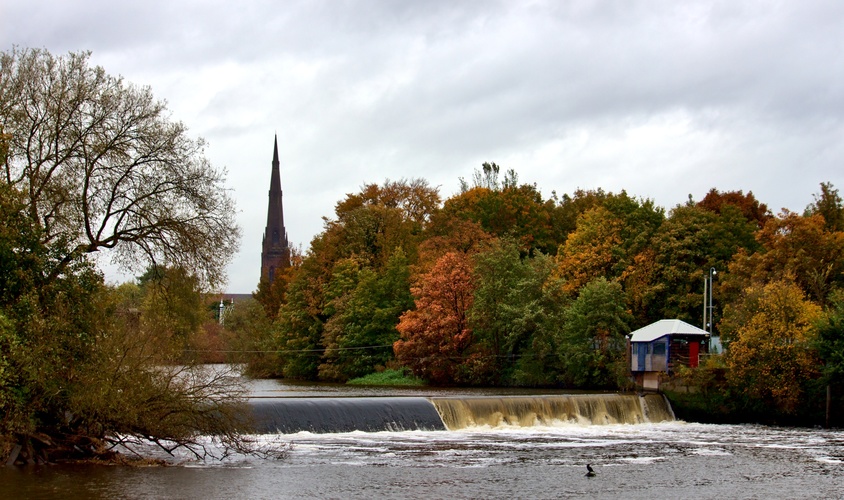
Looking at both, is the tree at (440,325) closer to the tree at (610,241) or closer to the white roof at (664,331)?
the tree at (610,241)

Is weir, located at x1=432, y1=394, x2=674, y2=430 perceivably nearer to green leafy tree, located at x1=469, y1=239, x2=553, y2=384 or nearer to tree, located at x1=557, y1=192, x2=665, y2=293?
green leafy tree, located at x1=469, y1=239, x2=553, y2=384

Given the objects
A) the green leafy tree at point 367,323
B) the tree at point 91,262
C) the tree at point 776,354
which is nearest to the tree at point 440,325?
the green leafy tree at point 367,323

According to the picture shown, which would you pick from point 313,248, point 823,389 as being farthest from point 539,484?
point 313,248

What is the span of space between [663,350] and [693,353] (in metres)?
1.30

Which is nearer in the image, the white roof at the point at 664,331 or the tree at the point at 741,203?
the white roof at the point at 664,331

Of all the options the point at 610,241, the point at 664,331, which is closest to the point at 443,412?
the point at 664,331

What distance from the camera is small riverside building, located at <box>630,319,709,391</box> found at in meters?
43.1

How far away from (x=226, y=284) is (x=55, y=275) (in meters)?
5.30

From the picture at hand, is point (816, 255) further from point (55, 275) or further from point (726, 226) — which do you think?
A: point (55, 275)

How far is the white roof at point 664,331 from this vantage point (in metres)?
43.6

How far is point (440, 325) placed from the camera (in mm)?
61094

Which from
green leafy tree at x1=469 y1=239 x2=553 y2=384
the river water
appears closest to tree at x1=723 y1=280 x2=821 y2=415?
the river water

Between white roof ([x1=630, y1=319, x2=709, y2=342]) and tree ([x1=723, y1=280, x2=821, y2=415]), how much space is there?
332 cm

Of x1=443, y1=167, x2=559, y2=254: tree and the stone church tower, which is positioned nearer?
x1=443, y1=167, x2=559, y2=254: tree
